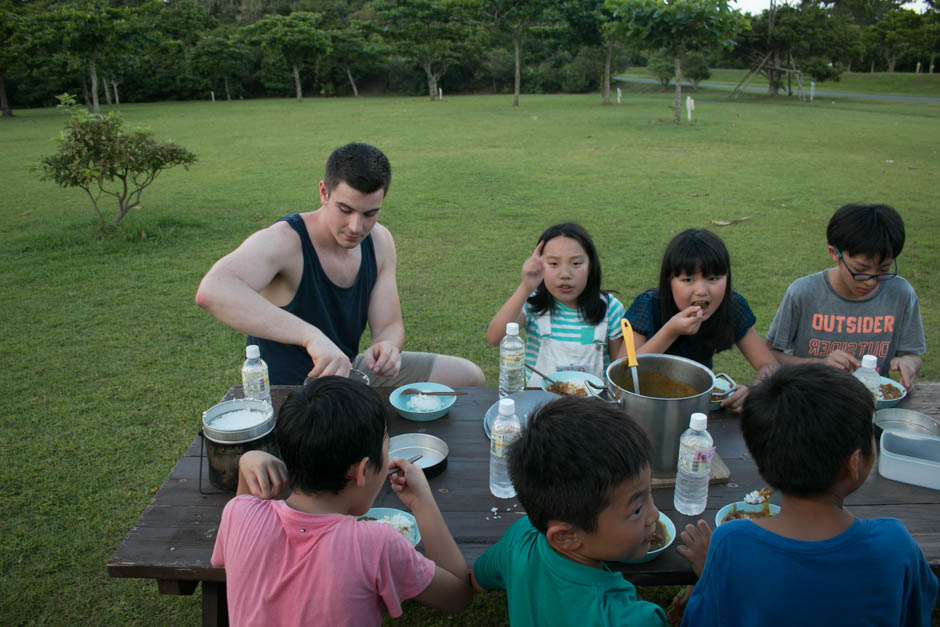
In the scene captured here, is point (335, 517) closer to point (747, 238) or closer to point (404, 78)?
point (747, 238)

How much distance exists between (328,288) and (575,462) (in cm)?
199

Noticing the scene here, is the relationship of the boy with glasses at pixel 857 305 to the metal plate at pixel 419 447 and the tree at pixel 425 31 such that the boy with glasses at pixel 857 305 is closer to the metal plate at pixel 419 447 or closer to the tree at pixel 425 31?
the metal plate at pixel 419 447

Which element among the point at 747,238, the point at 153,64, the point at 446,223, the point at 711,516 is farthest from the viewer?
the point at 153,64

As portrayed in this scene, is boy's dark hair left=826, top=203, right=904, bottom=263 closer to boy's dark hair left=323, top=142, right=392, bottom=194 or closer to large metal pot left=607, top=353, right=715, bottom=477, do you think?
large metal pot left=607, top=353, right=715, bottom=477

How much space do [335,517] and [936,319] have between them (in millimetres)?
5988

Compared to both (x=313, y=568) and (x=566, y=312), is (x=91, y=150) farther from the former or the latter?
(x=313, y=568)

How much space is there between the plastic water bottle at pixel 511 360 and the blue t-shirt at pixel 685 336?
784 mm

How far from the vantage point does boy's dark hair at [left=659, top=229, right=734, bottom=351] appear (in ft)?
9.36

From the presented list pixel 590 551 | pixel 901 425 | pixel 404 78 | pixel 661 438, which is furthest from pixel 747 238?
pixel 404 78

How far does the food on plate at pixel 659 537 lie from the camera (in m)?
1.74

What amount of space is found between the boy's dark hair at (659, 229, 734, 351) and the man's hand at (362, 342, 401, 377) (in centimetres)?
134

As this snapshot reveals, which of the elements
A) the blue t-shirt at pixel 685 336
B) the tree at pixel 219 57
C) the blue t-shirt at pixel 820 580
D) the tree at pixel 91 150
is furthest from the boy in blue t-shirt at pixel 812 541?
A: the tree at pixel 219 57

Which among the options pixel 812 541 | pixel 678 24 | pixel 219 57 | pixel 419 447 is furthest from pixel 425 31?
pixel 812 541

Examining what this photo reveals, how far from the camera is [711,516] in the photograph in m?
1.89
